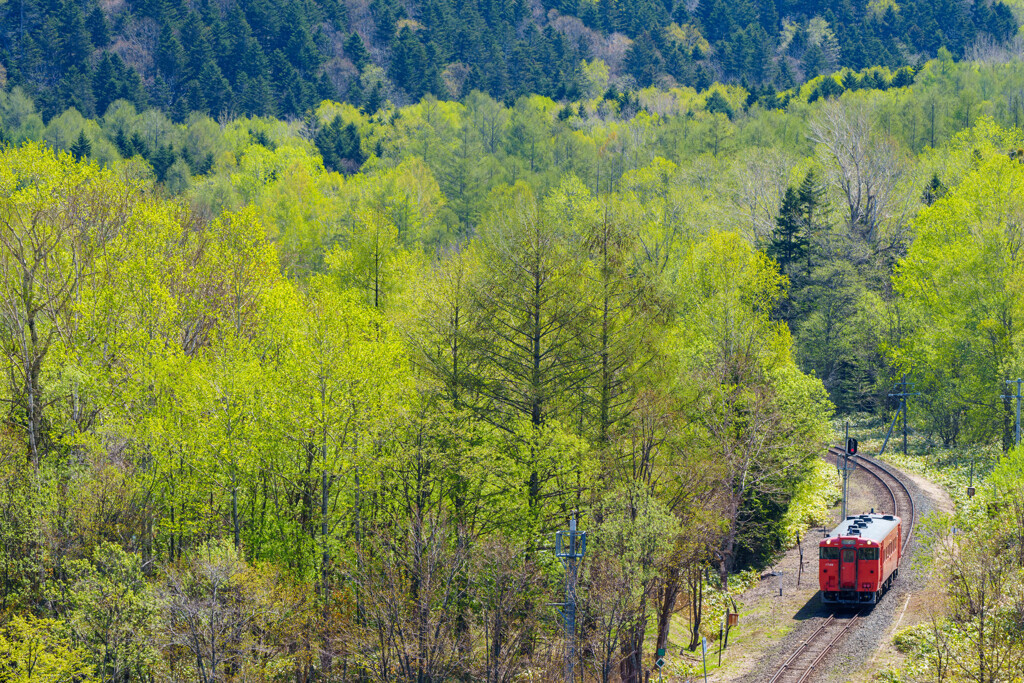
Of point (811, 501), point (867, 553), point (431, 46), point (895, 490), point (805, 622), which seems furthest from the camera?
point (431, 46)

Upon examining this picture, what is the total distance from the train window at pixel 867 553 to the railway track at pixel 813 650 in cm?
Result: 203

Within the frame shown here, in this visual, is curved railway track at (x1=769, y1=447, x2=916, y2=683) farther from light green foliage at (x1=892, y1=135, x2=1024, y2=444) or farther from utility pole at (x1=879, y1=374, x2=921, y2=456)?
utility pole at (x1=879, y1=374, x2=921, y2=456)

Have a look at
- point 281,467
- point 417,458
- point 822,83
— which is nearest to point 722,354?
point 417,458

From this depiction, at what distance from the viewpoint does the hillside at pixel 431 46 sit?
145875 mm

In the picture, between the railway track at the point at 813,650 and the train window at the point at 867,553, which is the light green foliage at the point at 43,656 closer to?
the railway track at the point at 813,650

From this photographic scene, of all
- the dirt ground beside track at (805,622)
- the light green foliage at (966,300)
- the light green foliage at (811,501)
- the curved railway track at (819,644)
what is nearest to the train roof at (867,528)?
the dirt ground beside track at (805,622)

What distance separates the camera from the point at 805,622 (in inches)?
1374

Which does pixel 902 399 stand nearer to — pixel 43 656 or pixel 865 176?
pixel 865 176

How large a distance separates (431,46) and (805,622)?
137 metres

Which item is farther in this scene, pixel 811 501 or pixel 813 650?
pixel 811 501

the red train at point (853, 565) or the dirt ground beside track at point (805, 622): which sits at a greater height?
the red train at point (853, 565)

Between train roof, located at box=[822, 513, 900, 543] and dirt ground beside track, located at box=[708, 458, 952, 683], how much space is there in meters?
1.62

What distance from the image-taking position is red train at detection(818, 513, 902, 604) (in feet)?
113

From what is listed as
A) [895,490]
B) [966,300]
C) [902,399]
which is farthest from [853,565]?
[902,399]
